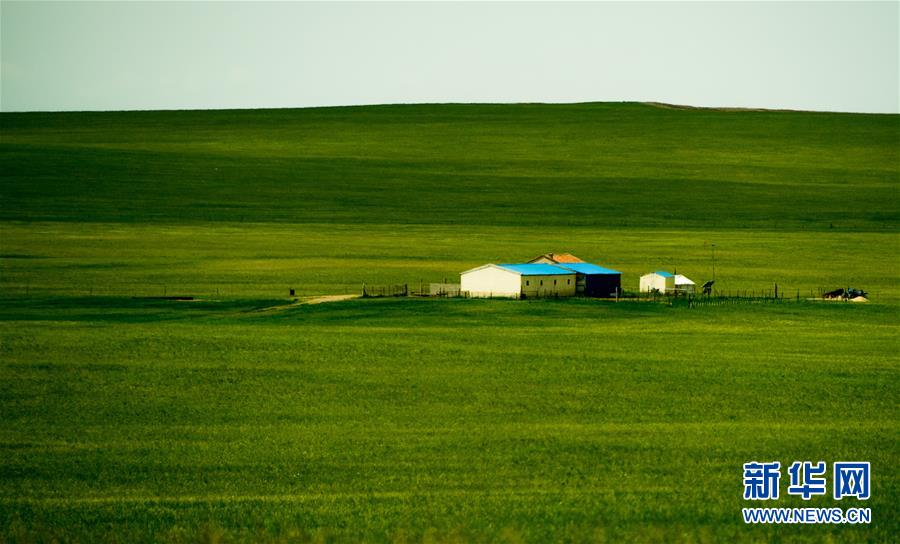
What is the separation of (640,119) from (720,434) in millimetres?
111556

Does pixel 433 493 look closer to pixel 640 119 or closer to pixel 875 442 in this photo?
pixel 875 442

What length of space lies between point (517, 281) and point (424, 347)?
16.5 m

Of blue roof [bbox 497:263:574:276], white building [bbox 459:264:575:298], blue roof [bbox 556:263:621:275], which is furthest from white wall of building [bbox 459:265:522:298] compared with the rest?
blue roof [bbox 556:263:621:275]

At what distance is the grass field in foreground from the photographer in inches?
768

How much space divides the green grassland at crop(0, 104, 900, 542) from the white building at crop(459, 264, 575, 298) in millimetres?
2519

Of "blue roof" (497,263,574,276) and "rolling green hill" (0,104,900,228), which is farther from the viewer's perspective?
"rolling green hill" (0,104,900,228)

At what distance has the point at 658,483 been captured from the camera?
71.7 ft

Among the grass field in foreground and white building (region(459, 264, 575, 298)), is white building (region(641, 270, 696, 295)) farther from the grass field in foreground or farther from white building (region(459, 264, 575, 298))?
the grass field in foreground

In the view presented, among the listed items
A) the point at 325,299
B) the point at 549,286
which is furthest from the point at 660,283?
the point at 325,299

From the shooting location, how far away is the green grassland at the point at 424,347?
2062cm

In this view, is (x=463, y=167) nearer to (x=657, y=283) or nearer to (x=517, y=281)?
(x=657, y=283)

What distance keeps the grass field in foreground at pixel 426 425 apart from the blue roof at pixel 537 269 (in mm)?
8317

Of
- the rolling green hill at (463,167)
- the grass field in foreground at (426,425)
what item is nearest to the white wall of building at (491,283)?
the grass field in foreground at (426,425)

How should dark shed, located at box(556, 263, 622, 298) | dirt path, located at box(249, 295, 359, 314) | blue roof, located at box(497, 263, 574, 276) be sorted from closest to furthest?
dirt path, located at box(249, 295, 359, 314)
blue roof, located at box(497, 263, 574, 276)
dark shed, located at box(556, 263, 622, 298)
